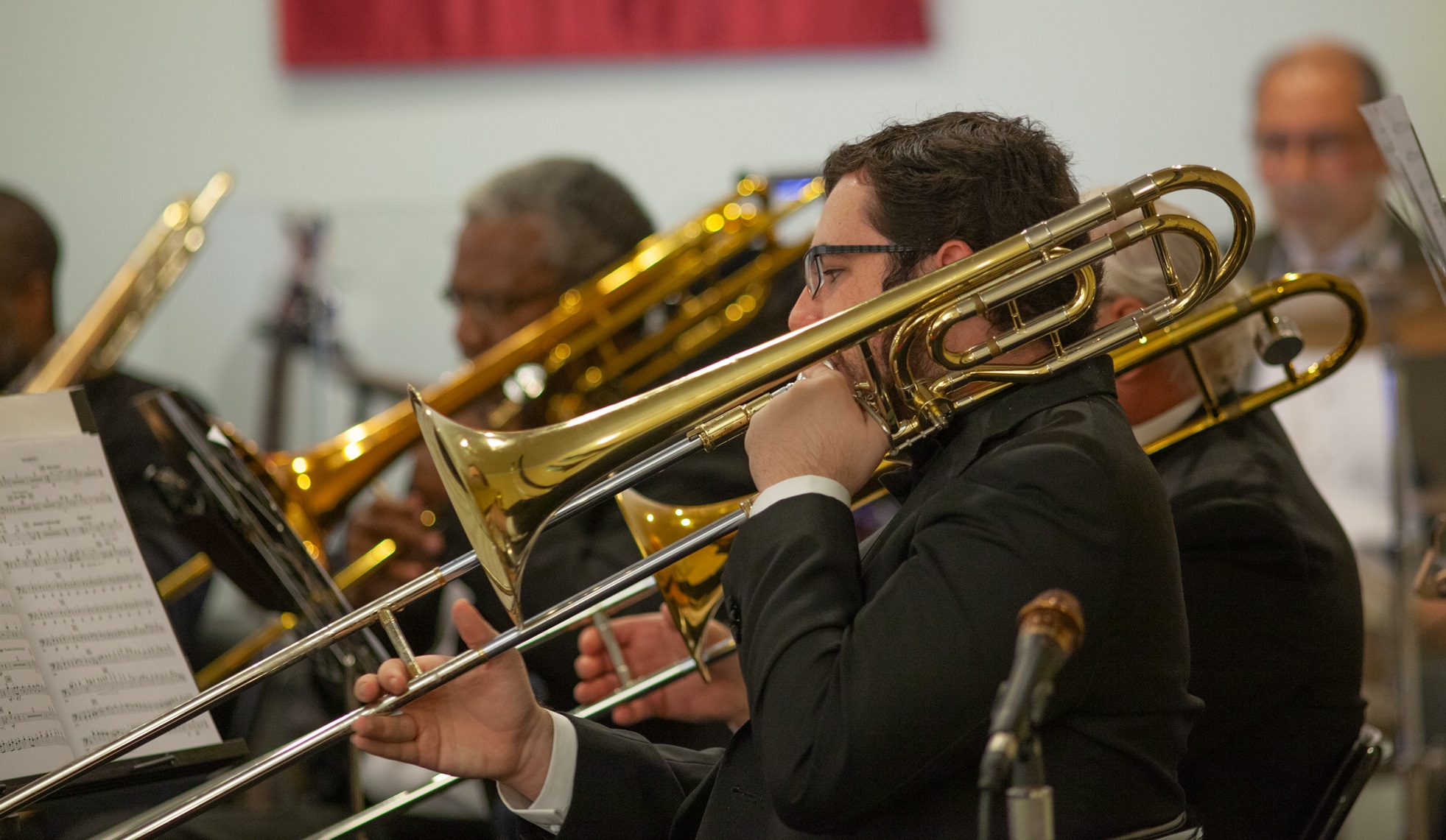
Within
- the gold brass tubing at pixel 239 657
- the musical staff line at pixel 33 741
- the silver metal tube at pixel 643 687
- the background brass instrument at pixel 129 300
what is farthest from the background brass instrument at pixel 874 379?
the background brass instrument at pixel 129 300

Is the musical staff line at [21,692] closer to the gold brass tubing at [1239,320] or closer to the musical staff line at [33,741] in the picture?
the musical staff line at [33,741]

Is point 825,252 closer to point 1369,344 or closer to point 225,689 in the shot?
point 225,689

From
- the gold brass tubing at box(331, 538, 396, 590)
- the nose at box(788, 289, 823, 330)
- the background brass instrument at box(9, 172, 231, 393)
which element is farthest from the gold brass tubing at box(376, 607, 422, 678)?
the background brass instrument at box(9, 172, 231, 393)

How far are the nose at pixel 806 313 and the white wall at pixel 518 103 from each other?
314 cm

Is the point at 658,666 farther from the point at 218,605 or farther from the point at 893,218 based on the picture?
the point at 218,605

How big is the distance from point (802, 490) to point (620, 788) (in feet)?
1.94

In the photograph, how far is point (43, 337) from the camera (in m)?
3.95

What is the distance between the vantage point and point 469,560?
1.68 metres

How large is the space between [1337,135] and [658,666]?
3087 mm

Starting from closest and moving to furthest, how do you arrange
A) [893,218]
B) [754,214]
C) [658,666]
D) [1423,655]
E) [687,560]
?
[893,218] → [687,560] → [658,666] → [754,214] → [1423,655]

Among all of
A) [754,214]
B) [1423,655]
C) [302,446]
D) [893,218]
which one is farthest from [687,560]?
[302,446]

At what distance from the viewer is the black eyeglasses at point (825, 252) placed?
1586mm

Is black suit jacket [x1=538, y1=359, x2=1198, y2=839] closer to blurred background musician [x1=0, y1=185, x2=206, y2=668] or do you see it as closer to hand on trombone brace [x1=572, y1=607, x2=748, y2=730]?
hand on trombone brace [x1=572, y1=607, x2=748, y2=730]

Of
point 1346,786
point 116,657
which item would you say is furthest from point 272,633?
point 1346,786
